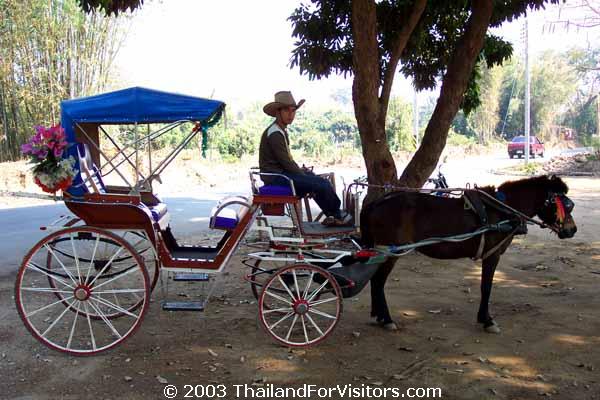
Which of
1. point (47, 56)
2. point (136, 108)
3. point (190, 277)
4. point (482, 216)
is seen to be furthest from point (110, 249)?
point (47, 56)

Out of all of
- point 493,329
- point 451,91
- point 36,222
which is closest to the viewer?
point 493,329

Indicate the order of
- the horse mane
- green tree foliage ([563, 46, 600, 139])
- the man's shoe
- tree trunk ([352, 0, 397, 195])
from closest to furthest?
the man's shoe, the horse mane, tree trunk ([352, 0, 397, 195]), green tree foliage ([563, 46, 600, 139])

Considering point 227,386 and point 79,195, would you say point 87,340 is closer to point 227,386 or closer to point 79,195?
point 79,195

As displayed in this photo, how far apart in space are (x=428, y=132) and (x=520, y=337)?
3.42m

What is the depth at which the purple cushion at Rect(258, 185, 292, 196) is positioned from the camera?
4820 millimetres

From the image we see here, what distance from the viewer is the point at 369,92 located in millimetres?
7004

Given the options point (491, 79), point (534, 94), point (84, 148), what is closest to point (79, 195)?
point (84, 148)

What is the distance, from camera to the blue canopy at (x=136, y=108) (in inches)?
188

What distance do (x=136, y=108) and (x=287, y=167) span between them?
1375 millimetres

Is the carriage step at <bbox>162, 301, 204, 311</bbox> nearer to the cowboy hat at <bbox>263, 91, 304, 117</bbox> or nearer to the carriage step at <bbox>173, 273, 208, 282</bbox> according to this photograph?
the carriage step at <bbox>173, 273, 208, 282</bbox>

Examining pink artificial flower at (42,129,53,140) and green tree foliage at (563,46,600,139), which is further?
green tree foliage at (563,46,600,139)

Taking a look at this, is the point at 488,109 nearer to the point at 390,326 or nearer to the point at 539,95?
the point at 539,95

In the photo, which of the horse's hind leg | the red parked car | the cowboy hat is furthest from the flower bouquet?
the red parked car

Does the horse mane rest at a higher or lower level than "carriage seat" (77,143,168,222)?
lower
